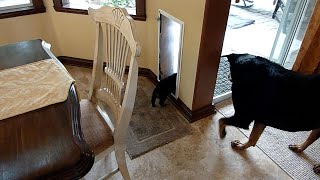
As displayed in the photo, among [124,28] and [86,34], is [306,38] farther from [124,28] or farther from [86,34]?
[86,34]

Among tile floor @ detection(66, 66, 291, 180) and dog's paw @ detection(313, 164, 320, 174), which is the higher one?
dog's paw @ detection(313, 164, 320, 174)

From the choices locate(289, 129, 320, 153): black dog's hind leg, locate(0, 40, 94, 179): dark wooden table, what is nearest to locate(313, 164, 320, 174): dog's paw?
locate(289, 129, 320, 153): black dog's hind leg

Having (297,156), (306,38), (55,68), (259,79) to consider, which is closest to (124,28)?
(55,68)

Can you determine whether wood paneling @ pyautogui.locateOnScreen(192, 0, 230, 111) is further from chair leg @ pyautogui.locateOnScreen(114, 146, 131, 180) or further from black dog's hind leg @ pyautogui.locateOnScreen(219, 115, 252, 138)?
chair leg @ pyautogui.locateOnScreen(114, 146, 131, 180)

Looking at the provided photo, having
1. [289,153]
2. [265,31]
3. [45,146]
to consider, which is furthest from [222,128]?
[265,31]

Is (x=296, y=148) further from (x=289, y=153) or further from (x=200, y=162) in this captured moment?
(x=200, y=162)

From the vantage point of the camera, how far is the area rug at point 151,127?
69.6 inches

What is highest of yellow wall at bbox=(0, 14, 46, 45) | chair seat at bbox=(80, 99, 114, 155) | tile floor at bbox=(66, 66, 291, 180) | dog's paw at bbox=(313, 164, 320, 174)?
yellow wall at bbox=(0, 14, 46, 45)

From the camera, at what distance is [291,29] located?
2131mm

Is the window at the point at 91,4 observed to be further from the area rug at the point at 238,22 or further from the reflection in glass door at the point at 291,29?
the area rug at the point at 238,22

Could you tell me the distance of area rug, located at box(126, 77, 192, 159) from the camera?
1.77 metres

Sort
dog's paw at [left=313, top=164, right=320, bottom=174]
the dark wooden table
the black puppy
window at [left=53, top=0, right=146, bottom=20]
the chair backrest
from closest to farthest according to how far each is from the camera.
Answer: the dark wooden table
the chair backrest
dog's paw at [left=313, top=164, right=320, bottom=174]
the black puppy
window at [left=53, top=0, right=146, bottom=20]

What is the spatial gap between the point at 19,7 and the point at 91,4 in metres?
0.64

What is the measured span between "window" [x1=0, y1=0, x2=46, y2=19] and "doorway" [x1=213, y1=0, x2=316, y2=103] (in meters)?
1.82
